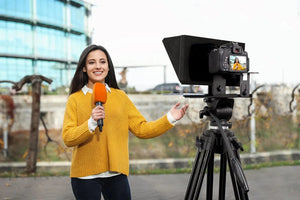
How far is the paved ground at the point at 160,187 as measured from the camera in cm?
443

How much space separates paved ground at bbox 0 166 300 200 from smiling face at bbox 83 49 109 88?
2.49 m

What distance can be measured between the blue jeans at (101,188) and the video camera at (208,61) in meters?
0.79

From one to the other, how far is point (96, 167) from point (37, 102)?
12.7 ft

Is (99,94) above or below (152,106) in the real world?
above

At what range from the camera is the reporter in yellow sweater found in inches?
86.2

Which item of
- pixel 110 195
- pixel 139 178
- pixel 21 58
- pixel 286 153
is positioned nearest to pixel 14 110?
pixel 139 178

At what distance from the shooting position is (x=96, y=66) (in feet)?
7.48

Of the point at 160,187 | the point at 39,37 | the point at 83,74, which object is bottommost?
the point at 160,187

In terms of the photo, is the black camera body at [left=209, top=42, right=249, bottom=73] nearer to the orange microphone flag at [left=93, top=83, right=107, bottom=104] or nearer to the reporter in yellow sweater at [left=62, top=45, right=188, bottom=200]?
the reporter in yellow sweater at [left=62, top=45, right=188, bottom=200]

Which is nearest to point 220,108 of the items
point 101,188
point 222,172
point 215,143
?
point 215,143

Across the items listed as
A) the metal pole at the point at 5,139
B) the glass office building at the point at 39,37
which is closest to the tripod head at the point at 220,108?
the metal pole at the point at 5,139

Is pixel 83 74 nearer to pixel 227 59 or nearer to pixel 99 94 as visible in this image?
pixel 99 94

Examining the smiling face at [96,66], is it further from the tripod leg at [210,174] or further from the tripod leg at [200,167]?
the tripod leg at [210,174]

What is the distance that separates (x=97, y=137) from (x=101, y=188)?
1.12ft
